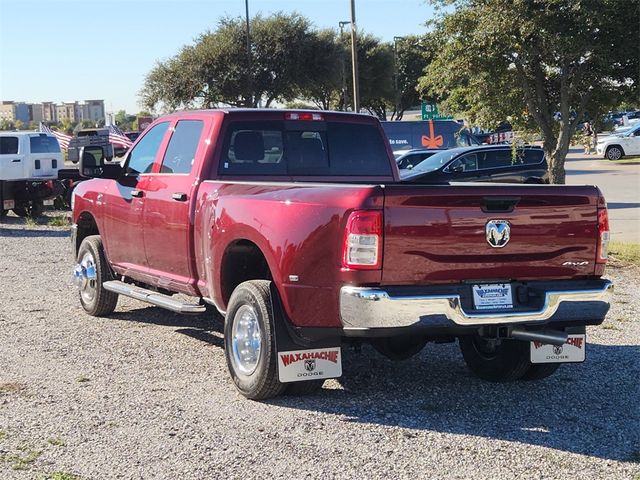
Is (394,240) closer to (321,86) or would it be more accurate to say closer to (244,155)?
(244,155)

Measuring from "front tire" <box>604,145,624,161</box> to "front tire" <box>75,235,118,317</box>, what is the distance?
35.4m

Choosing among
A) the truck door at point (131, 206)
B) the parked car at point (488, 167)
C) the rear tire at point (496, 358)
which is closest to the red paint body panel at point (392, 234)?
the rear tire at point (496, 358)

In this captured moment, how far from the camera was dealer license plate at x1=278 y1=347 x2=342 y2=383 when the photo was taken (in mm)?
5992

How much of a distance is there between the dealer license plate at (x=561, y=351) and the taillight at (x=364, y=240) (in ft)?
5.25

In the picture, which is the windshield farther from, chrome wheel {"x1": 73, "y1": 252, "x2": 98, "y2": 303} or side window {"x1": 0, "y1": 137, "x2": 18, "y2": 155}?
chrome wheel {"x1": 73, "y1": 252, "x2": 98, "y2": 303}

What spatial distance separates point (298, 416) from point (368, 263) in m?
1.14

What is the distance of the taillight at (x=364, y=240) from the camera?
546cm

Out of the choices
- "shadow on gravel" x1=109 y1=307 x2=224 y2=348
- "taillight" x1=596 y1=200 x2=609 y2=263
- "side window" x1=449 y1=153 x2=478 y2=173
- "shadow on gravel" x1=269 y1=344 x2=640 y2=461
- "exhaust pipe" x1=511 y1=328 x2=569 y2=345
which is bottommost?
"shadow on gravel" x1=269 y1=344 x2=640 y2=461

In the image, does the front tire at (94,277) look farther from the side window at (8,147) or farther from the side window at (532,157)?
the side window at (532,157)

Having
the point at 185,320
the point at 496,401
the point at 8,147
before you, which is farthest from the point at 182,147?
the point at 8,147

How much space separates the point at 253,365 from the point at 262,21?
53902 millimetres

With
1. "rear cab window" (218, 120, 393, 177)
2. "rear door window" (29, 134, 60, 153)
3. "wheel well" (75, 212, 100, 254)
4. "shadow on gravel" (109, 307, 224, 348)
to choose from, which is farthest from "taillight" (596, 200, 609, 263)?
"rear door window" (29, 134, 60, 153)

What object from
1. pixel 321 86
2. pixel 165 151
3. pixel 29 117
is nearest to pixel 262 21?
pixel 321 86

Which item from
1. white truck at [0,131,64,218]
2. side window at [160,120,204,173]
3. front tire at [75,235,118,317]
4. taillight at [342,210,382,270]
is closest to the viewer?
taillight at [342,210,382,270]
